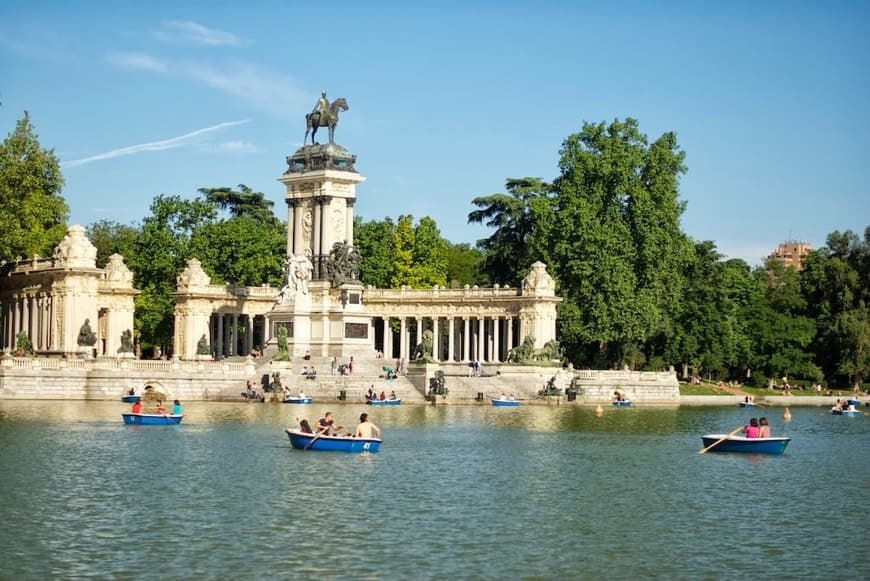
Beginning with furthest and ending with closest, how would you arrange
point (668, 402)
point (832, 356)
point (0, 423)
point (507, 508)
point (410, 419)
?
point (832, 356) < point (668, 402) < point (410, 419) < point (0, 423) < point (507, 508)

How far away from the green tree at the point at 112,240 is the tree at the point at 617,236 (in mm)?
29696

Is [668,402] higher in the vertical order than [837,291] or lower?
lower

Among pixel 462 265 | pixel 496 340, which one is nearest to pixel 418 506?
pixel 496 340

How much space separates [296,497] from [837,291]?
76135 mm

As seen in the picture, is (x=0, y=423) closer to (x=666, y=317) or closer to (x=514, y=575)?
(x=514, y=575)

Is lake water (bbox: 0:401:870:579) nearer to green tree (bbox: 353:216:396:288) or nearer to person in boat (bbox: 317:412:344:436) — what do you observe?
person in boat (bbox: 317:412:344:436)

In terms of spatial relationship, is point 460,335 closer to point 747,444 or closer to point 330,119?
point 330,119

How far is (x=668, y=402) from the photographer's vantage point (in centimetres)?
8481

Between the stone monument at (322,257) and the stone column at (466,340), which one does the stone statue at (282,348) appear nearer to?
the stone monument at (322,257)

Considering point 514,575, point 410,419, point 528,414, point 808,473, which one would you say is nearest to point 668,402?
point 528,414

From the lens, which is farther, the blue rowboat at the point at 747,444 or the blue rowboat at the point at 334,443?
the blue rowboat at the point at 747,444

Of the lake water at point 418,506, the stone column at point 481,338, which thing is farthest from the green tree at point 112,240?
the lake water at point 418,506

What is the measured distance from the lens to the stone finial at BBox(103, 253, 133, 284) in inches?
3504

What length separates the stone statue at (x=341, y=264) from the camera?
81750 mm
